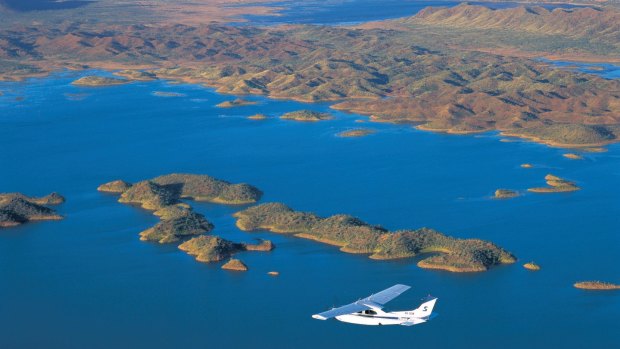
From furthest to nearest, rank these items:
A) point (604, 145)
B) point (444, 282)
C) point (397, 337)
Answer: point (604, 145)
point (444, 282)
point (397, 337)

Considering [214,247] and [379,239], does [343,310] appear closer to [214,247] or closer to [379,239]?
[379,239]

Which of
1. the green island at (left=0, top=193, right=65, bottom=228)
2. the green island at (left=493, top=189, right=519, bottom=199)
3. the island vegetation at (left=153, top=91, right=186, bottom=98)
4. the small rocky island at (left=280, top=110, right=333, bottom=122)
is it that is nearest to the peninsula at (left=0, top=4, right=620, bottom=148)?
the small rocky island at (left=280, top=110, right=333, bottom=122)

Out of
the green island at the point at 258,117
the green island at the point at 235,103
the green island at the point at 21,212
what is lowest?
the green island at the point at 235,103

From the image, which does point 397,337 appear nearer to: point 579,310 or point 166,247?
point 579,310

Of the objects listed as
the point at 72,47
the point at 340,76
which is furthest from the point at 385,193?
the point at 72,47

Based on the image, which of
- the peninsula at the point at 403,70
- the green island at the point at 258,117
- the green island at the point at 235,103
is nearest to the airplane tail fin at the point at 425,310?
the peninsula at the point at 403,70

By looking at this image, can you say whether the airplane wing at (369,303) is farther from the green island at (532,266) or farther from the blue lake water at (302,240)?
the green island at (532,266)

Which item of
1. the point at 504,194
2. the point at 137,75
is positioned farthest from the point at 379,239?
the point at 137,75
